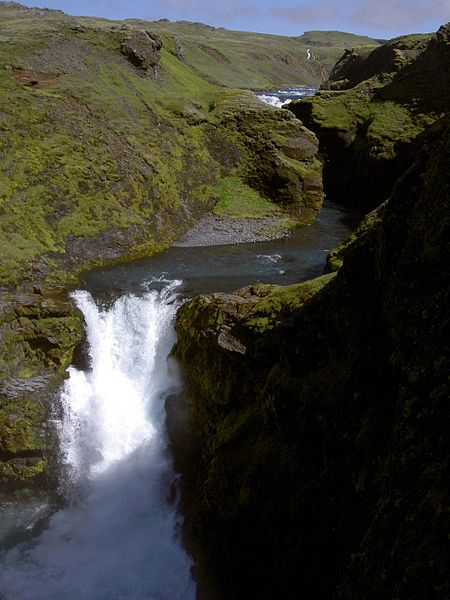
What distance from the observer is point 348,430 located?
7.62 m

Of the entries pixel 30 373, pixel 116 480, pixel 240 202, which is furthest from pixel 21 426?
pixel 240 202

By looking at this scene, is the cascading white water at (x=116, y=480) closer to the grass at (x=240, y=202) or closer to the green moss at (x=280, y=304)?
the green moss at (x=280, y=304)

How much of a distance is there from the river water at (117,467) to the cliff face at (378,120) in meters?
18.2

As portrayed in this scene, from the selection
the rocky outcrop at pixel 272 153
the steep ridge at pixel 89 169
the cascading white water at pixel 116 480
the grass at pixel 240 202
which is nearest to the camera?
the cascading white water at pixel 116 480

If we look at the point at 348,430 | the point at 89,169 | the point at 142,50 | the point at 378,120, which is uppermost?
the point at 142,50

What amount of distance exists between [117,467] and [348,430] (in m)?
9.40

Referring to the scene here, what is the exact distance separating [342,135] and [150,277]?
26529 mm

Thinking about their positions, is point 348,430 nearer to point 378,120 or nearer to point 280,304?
point 280,304

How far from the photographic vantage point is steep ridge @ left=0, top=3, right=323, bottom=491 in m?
16.5

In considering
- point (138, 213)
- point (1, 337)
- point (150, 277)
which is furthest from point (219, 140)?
point (1, 337)

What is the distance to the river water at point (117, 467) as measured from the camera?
12.0 metres

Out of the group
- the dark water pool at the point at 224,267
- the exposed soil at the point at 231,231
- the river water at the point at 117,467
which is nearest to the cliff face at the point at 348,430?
the river water at the point at 117,467

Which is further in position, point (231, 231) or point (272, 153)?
point (272, 153)

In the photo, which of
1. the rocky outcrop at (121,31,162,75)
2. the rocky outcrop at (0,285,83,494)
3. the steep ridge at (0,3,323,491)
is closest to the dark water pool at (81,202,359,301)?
the steep ridge at (0,3,323,491)
